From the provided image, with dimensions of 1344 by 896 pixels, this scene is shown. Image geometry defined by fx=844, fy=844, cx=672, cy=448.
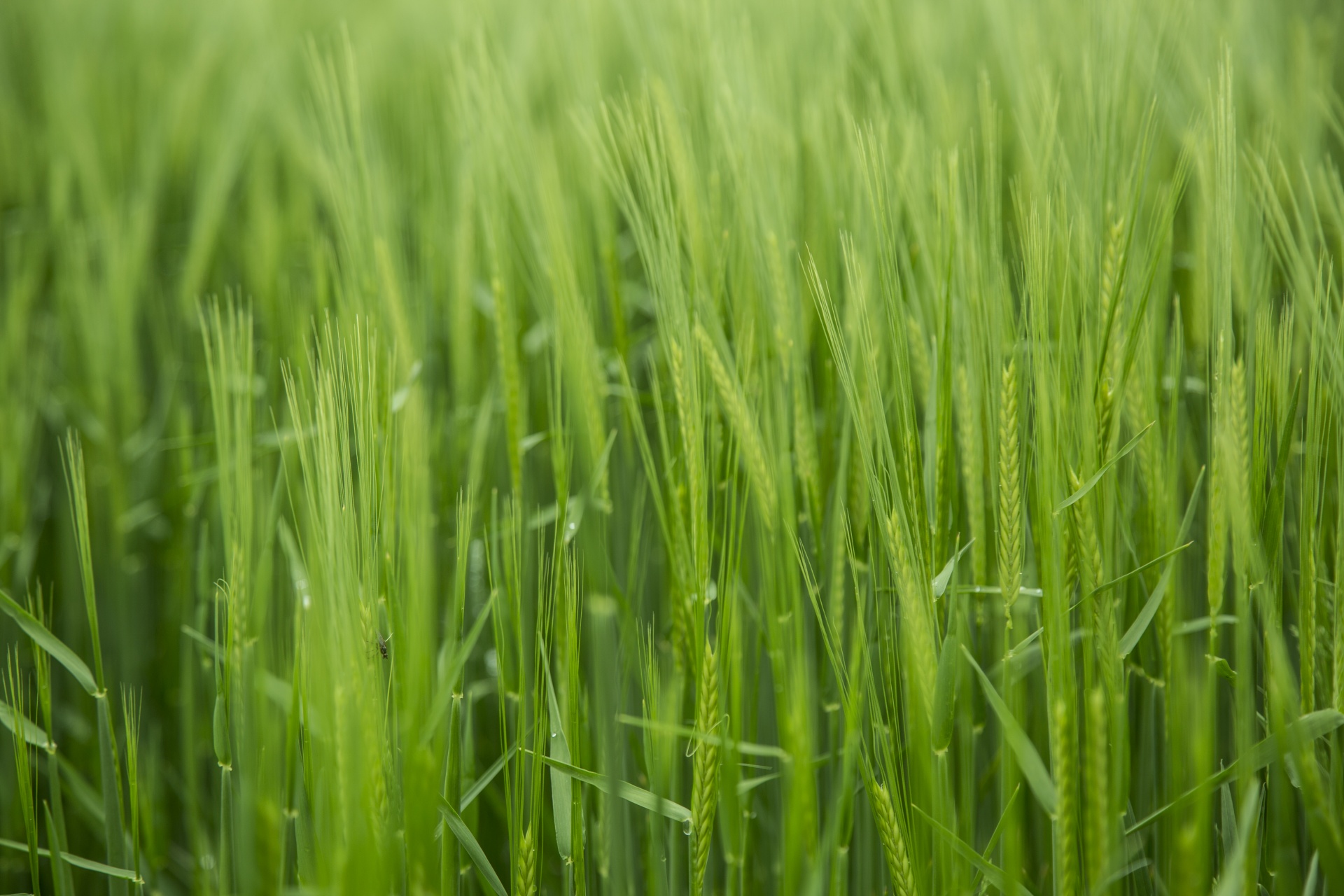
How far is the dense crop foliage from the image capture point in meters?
0.44

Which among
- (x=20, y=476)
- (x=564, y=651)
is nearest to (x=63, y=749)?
(x=20, y=476)

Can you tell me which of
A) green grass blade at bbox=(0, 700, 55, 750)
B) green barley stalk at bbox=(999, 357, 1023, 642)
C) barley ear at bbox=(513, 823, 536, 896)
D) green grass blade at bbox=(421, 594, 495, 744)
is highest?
green barley stalk at bbox=(999, 357, 1023, 642)

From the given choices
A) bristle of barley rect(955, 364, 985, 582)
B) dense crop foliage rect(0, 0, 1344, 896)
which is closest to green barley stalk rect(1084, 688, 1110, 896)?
dense crop foliage rect(0, 0, 1344, 896)

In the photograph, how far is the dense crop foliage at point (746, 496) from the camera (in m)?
0.44

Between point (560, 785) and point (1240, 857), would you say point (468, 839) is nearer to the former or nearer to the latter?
point (560, 785)

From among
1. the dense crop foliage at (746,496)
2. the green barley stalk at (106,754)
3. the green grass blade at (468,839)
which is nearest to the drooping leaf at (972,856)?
the dense crop foliage at (746,496)

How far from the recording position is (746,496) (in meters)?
0.52

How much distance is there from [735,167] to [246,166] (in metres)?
0.89

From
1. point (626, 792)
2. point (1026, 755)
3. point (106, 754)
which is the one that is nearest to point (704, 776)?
point (626, 792)

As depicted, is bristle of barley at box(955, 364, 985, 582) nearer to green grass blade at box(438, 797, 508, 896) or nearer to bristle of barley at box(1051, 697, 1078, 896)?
bristle of barley at box(1051, 697, 1078, 896)

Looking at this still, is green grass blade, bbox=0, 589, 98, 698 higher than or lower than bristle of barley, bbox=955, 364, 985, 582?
lower

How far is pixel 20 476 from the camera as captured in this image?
32.0 inches

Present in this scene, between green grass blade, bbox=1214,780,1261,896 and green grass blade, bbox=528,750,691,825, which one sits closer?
green grass blade, bbox=1214,780,1261,896

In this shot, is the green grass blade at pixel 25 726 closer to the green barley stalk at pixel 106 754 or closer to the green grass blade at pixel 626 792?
the green barley stalk at pixel 106 754
